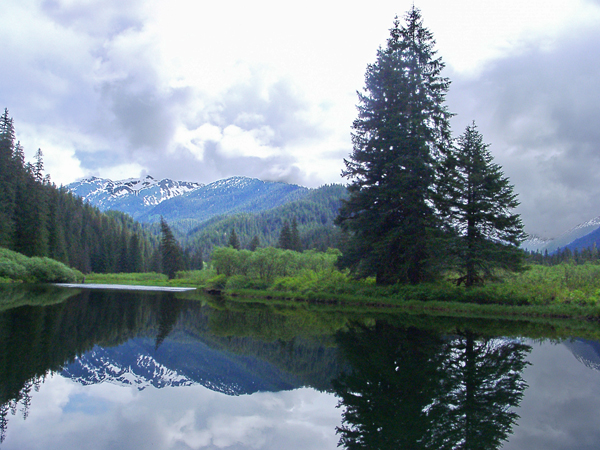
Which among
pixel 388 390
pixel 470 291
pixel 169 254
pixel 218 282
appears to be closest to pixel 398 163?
pixel 470 291

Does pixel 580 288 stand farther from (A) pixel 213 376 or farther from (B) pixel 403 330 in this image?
(A) pixel 213 376

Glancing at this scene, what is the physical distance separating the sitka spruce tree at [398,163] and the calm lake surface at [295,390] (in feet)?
33.1

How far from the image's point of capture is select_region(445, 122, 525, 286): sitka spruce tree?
2067 centimetres

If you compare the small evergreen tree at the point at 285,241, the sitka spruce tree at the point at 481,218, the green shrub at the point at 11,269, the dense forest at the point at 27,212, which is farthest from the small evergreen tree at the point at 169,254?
the sitka spruce tree at the point at 481,218

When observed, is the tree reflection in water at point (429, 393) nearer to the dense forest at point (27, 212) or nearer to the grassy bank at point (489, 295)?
the grassy bank at point (489, 295)

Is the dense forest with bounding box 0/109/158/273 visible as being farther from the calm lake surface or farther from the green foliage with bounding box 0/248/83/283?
the calm lake surface

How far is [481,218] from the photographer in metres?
21.8

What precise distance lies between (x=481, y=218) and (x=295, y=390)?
18006mm

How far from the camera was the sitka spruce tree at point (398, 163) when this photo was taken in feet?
74.3

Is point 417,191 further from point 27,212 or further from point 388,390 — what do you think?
point 27,212

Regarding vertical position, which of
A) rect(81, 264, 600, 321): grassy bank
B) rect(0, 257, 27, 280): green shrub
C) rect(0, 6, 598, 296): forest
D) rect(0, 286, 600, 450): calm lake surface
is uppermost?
rect(0, 6, 598, 296): forest

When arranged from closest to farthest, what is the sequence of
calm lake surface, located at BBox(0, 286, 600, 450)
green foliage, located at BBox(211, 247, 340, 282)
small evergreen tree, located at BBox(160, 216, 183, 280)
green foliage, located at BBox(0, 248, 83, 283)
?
calm lake surface, located at BBox(0, 286, 600, 450)
green foliage, located at BBox(211, 247, 340, 282)
green foliage, located at BBox(0, 248, 83, 283)
small evergreen tree, located at BBox(160, 216, 183, 280)

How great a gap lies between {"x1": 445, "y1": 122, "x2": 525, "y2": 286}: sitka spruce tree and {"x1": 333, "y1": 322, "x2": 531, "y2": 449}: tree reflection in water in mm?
9935

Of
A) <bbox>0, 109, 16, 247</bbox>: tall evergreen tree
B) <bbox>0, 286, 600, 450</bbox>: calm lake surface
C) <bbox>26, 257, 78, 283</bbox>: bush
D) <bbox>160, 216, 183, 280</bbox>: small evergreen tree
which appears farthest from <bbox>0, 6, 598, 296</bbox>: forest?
<bbox>160, 216, 183, 280</bbox>: small evergreen tree
